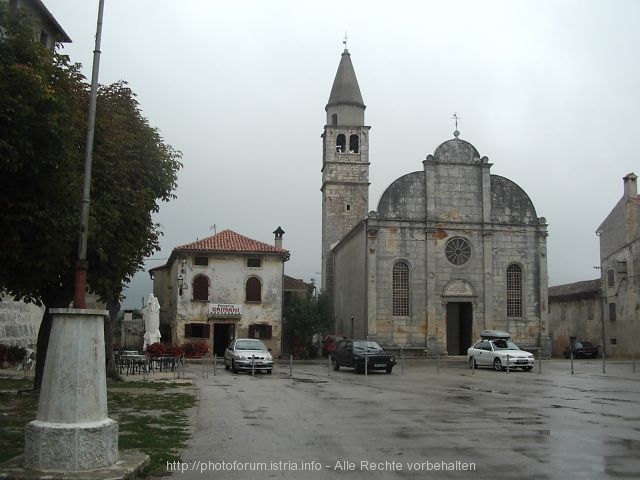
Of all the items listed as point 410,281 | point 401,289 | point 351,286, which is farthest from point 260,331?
point 410,281

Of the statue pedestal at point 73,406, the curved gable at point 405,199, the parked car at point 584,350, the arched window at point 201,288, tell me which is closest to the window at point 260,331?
the arched window at point 201,288

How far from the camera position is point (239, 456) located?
28.9ft

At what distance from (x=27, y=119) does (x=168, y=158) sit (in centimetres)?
808

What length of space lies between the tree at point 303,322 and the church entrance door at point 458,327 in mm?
8986

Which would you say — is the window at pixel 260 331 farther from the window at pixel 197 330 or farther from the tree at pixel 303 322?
the window at pixel 197 330

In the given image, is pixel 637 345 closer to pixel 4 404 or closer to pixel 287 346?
pixel 287 346

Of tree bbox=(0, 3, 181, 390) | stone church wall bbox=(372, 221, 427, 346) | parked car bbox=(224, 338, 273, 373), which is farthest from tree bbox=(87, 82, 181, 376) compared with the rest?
stone church wall bbox=(372, 221, 427, 346)

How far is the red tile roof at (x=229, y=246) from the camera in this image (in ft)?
144

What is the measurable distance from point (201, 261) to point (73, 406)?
37312 mm

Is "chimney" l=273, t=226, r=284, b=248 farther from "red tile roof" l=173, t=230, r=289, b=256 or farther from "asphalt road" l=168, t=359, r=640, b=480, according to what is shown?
"asphalt road" l=168, t=359, r=640, b=480

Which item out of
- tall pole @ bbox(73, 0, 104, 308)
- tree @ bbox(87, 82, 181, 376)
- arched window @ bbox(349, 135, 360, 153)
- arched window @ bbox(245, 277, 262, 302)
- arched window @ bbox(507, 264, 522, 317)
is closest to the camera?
tall pole @ bbox(73, 0, 104, 308)

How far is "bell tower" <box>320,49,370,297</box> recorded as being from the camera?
5806 centimetres

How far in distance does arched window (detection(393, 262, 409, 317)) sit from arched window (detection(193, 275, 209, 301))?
12420mm

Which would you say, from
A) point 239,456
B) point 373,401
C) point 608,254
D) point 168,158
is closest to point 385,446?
point 239,456
